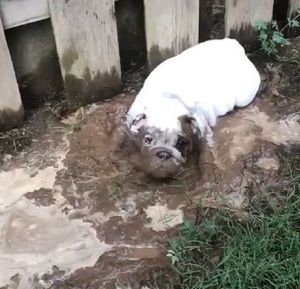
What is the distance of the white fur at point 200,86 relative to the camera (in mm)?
3441

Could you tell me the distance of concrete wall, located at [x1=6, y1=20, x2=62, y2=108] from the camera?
349 cm

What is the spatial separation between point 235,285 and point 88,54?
4.85 feet

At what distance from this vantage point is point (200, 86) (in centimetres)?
355

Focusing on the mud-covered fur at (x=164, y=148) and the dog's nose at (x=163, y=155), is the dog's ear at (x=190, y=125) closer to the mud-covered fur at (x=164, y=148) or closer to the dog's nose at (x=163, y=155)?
the mud-covered fur at (x=164, y=148)

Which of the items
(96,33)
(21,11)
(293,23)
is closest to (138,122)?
(96,33)

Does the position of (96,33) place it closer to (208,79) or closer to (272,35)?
(208,79)

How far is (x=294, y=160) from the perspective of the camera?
3.33 m

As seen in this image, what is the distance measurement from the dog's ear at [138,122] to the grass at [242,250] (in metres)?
0.63

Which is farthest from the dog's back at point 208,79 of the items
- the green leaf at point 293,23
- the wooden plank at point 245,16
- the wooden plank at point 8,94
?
the wooden plank at point 8,94

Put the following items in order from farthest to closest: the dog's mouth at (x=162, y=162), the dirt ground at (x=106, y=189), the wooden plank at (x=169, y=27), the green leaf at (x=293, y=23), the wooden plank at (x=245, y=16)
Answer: the green leaf at (x=293, y=23) → the wooden plank at (x=245, y=16) → the wooden plank at (x=169, y=27) → the dog's mouth at (x=162, y=162) → the dirt ground at (x=106, y=189)

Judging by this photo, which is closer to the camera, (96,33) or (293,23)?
(96,33)

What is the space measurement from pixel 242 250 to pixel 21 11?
1.55m

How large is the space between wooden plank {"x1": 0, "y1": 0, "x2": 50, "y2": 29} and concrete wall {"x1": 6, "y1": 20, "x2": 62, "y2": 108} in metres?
0.10

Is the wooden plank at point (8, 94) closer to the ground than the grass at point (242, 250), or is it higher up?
higher up
